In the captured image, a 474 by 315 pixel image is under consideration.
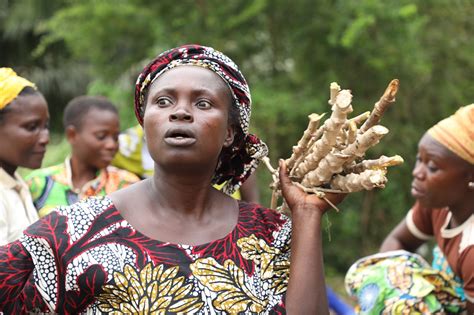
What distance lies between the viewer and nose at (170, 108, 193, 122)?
2.41 m

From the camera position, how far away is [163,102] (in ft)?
Answer: 8.18

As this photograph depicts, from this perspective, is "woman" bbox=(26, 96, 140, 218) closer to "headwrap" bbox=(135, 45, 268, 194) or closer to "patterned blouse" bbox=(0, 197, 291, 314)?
"headwrap" bbox=(135, 45, 268, 194)

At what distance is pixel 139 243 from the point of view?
2.37 m

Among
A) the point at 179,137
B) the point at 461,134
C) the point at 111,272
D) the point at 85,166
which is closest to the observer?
the point at 111,272

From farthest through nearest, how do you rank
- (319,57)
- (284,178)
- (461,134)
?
(319,57) < (461,134) < (284,178)

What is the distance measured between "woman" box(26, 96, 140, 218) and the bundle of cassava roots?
75.6 inches

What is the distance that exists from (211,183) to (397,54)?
541 centimetres

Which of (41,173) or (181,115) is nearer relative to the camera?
(181,115)

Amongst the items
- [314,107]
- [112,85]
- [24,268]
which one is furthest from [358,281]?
[112,85]

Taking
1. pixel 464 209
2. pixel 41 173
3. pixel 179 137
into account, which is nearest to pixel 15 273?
pixel 179 137

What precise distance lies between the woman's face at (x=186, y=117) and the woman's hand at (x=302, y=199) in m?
0.30

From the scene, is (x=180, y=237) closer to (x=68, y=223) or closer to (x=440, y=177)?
(x=68, y=223)

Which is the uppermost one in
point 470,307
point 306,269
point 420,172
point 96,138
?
point 96,138

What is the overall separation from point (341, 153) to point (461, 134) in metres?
1.50
